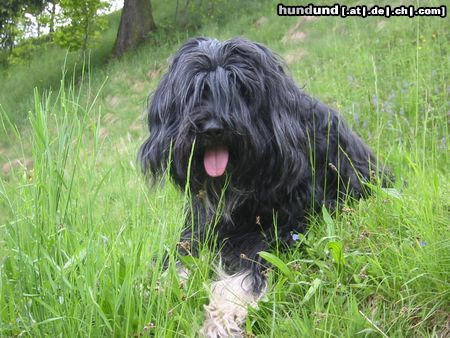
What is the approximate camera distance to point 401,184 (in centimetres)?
356

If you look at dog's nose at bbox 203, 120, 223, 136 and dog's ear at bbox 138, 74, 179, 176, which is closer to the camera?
dog's nose at bbox 203, 120, 223, 136

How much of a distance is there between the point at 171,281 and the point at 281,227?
0.95 metres

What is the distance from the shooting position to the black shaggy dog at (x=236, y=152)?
307cm

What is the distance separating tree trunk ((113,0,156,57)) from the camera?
17.7 m

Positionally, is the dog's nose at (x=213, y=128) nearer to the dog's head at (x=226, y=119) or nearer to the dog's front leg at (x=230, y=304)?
the dog's head at (x=226, y=119)

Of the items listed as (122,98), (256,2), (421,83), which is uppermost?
(256,2)

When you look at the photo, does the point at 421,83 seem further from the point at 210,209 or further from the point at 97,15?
the point at 97,15

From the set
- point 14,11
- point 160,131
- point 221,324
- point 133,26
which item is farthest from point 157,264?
point 14,11

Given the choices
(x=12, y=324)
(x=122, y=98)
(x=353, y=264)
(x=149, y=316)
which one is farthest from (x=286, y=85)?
(x=122, y=98)

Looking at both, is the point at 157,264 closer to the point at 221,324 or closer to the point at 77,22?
the point at 221,324

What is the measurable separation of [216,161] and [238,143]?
0.15 m

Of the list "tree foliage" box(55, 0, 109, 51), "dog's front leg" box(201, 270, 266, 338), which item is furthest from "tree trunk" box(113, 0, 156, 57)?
"dog's front leg" box(201, 270, 266, 338)

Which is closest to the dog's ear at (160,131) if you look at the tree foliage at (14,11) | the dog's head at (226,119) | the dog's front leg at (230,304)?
the dog's head at (226,119)

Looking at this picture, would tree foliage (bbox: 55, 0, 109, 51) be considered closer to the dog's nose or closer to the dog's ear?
the dog's ear
